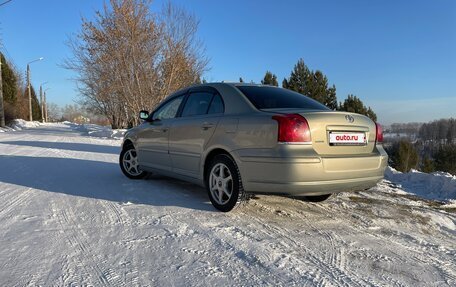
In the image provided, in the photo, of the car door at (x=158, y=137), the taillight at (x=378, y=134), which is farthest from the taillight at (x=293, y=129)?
the car door at (x=158, y=137)

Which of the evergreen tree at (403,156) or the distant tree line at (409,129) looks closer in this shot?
the evergreen tree at (403,156)

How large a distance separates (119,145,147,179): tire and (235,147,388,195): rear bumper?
292 centimetres

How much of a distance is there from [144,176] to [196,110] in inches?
79.4

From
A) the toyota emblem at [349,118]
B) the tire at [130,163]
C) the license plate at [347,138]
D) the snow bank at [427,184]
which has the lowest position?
the snow bank at [427,184]

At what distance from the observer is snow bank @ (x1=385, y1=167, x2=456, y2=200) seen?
7109mm

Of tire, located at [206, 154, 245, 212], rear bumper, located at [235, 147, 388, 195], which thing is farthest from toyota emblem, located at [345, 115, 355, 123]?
tire, located at [206, 154, 245, 212]

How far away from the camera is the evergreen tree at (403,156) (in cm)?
4284

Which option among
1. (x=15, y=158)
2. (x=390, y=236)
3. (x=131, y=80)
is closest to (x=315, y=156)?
(x=390, y=236)

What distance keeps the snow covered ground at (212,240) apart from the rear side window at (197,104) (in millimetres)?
1131

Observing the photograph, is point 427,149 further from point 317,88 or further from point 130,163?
point 130,163

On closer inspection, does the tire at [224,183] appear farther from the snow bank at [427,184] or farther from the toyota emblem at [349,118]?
the snow bank at [427,184]

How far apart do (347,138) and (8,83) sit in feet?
157

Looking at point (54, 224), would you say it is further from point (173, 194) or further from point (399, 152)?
point (399, 152)

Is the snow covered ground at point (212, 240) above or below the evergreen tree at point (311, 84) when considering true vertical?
below
